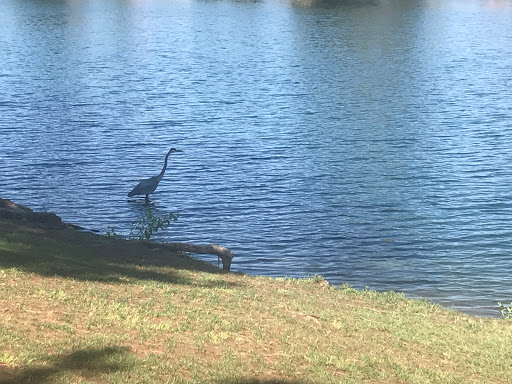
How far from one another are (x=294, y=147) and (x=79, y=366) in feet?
81.5

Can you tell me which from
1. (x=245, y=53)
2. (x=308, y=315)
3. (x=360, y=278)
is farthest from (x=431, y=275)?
(x=245, y=53)

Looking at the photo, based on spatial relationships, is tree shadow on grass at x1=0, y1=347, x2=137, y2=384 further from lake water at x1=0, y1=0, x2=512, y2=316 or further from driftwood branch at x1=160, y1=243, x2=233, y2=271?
lake water at x1=0, y1=0, x2=512, y2=316

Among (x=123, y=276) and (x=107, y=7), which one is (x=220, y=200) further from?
(x=107, y=7)

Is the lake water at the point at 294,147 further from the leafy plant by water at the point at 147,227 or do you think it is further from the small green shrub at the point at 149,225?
the small green shrub at the point at 149,225

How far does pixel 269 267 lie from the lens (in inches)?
767

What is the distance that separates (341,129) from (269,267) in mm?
17120

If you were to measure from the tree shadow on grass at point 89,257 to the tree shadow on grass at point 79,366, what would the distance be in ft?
11.6

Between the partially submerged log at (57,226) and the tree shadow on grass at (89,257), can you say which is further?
the partially submerged log at (57,226)

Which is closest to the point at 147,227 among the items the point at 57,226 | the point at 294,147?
the point at 57,226

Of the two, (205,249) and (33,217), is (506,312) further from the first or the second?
(33,217)

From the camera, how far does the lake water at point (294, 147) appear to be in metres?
21.0

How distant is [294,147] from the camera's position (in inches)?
1280

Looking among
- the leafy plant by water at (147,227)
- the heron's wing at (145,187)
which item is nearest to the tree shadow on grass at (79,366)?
the leafy plant by water at (147,227)

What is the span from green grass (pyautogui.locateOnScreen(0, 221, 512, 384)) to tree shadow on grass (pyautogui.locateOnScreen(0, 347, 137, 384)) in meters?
0.01
